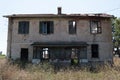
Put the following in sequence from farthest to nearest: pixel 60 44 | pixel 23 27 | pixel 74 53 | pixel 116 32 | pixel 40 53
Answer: pixel 116 32
pixel 23 27
pixel 74 53
pixel 40 53
pixel 60 44

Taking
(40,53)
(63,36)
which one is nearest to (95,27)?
(63,36)

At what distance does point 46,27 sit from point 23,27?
3076mm

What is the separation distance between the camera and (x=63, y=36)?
96.4ft

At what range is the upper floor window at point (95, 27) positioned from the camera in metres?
29.6

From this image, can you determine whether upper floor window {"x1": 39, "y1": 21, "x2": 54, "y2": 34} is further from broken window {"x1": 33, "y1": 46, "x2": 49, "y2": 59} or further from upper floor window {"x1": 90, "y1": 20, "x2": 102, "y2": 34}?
upper floor window {"x1": 90, "y1": 20, "x2": 102, "y2": 34}

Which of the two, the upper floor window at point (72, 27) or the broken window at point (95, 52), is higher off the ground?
the upper floor window at point (72, 27)

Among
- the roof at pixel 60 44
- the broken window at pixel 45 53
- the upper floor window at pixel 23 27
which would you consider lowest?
the broken window at pixel 45 53

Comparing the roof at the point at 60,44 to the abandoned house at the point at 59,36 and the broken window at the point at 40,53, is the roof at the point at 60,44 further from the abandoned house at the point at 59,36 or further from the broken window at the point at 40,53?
the broken window at the point at 40,53

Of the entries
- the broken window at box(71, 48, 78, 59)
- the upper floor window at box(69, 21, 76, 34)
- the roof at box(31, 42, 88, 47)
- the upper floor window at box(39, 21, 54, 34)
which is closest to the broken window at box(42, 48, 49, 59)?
the roof at box(31, 42, 88, 47)

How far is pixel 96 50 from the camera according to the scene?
29.1 m

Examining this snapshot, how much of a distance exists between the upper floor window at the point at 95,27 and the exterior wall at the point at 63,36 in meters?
0.40

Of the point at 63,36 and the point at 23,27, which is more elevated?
the point at 23,27

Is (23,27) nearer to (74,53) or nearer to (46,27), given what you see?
(46,27)

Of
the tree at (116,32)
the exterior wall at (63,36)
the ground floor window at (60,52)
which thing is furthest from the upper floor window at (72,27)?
the tree at (116,32)
